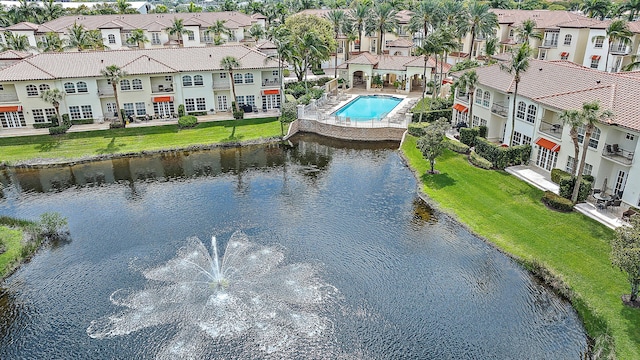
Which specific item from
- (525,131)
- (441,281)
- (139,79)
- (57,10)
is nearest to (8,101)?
(139,79)

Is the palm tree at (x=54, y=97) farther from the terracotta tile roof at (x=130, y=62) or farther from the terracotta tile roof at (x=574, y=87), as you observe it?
the terracotta tile roof at (x=574, y=87)

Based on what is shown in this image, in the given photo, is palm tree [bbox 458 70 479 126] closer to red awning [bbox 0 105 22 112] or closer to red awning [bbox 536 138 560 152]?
red awning [bbox 536 138 560 152]

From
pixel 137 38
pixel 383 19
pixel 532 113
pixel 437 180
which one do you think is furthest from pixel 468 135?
pixel 137 38

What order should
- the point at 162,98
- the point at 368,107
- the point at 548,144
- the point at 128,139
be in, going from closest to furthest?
the point at 548,144, the point at 128,139, the point at 162,98, the point at 368,107

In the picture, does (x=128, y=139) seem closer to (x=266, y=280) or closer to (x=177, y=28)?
(x=266, y=280)

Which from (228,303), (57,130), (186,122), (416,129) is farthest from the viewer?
(186,122)

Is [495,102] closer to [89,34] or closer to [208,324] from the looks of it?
[208,324]

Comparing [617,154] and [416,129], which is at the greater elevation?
[617,154]

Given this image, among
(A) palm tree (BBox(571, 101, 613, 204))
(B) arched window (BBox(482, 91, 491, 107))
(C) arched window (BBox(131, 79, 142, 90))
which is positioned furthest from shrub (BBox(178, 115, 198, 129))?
(A) palm tree (BBox(571, 101, 613, 204))
